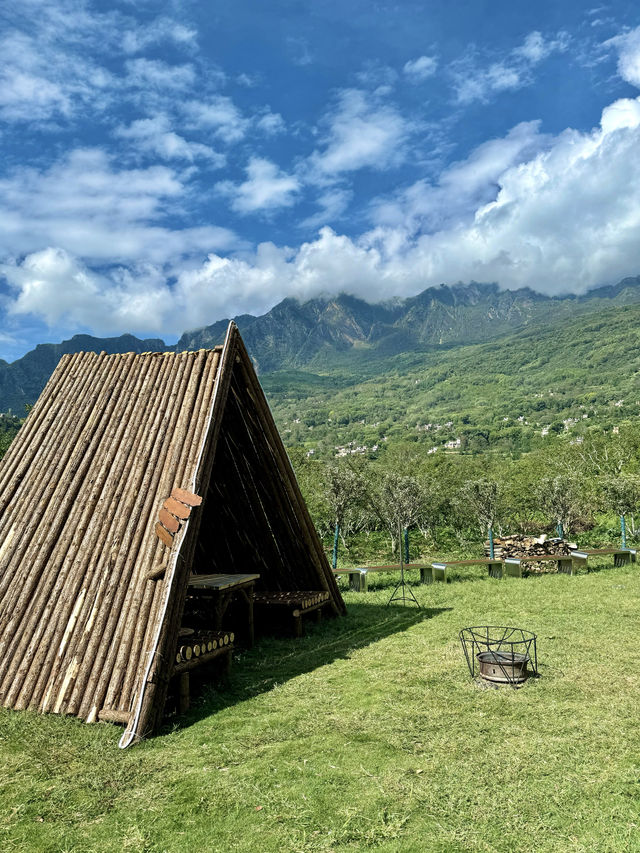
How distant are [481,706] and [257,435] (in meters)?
5.44

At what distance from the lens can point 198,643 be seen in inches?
282

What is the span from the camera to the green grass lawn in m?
4.19

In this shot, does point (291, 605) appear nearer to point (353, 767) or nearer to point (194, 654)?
point (194, 654)

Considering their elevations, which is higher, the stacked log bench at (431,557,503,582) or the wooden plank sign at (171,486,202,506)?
the wooden plank sign at (171,486,202,506)

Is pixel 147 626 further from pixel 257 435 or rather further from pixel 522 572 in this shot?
pixel 522 572

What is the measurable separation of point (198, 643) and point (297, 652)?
8.48 feet

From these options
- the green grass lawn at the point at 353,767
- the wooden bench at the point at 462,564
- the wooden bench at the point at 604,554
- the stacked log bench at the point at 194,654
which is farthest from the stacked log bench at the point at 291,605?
the wooden bench at the point at 604,554

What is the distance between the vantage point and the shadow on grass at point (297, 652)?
23.3ft

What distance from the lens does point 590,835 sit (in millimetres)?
4109

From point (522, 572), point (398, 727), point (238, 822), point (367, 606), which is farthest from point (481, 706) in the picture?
point (522, 572)

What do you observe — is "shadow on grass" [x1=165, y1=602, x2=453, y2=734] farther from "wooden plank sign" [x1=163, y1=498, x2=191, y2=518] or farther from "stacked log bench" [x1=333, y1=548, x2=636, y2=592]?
"wooden plank sign" [x1=163, y1=498, x2=191, y2=518]

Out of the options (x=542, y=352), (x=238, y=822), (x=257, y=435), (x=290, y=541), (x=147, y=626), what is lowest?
(x=238, y=822)

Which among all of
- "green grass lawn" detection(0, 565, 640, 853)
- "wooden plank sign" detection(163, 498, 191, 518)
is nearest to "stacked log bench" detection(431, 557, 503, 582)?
"green grass lawn" detection(0, 565, 640, 853)

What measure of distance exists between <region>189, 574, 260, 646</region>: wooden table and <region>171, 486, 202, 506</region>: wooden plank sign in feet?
6.48
